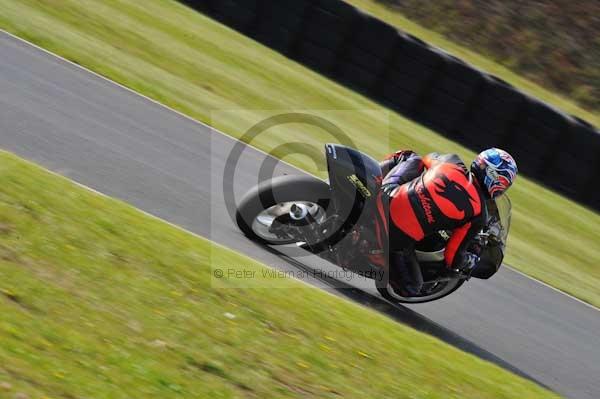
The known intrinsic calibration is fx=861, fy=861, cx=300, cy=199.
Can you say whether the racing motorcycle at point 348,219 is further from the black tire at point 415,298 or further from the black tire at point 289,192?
the black tire at point 415,298

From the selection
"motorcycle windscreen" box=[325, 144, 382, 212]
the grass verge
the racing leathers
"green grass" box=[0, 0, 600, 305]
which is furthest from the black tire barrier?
"motorcycle windscreen" box=[325, 144, 382, 212]

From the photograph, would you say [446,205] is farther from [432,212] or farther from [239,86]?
[239,86]

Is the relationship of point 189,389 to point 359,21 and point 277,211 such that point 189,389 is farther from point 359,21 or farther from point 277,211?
point 359,21

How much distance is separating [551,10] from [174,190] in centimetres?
1578

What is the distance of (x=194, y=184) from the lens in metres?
9.11

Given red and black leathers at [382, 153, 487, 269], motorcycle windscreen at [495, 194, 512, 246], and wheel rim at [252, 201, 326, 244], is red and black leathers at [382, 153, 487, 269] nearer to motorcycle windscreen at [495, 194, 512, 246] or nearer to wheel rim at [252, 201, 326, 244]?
motorcycle windscreen at [495, 194, 512, 246]

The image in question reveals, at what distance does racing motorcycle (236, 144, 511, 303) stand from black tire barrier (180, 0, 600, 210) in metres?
7.57

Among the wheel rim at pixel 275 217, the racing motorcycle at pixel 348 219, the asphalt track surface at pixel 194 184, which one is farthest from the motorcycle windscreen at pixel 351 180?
the asphalt track surface at pixel 194 184

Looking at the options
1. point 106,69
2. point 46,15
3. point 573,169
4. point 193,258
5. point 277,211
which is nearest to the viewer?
point 193,258

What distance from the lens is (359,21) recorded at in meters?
15.7

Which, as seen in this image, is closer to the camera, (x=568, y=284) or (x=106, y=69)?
(x=568, y=284)

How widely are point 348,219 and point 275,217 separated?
2.18 ft

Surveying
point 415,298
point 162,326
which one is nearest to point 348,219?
point 415,298

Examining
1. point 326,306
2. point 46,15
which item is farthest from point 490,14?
point 326,306
